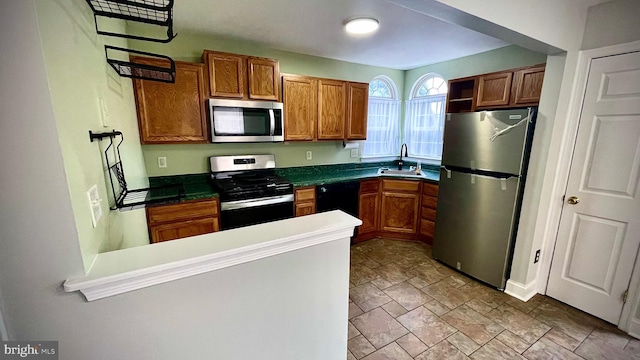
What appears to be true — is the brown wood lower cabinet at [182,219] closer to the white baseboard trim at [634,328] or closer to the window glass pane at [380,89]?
the window glass pane at [380,89]

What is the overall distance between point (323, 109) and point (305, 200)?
47.3 inches

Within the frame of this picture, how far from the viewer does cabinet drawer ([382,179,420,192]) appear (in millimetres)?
3445

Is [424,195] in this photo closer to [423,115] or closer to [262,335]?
[423,115]

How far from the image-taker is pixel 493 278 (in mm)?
2477

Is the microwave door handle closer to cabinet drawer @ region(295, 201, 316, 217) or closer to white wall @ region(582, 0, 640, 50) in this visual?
cabinet drawer @ region(295, 201, 316, 217)

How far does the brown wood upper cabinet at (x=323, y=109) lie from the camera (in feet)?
9.93

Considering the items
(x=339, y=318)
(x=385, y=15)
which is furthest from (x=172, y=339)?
(x=385, y=15)

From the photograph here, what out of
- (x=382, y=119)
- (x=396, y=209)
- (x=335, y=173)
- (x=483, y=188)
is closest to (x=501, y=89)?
(x=483, y=188)

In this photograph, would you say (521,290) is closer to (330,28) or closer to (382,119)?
(382,119)

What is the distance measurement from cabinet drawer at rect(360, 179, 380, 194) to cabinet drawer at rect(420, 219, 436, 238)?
30.6 inches

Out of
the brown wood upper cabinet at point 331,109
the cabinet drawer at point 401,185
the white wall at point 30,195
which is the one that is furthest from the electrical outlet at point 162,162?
the cabinet drawer at point 401,185

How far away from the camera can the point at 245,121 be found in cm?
272

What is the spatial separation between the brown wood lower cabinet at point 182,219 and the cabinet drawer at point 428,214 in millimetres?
2609

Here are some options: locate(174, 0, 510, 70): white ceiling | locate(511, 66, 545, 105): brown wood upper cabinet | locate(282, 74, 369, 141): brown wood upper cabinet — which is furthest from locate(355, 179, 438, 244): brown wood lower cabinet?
locate(174, 0, 510, 70): white ceiling
